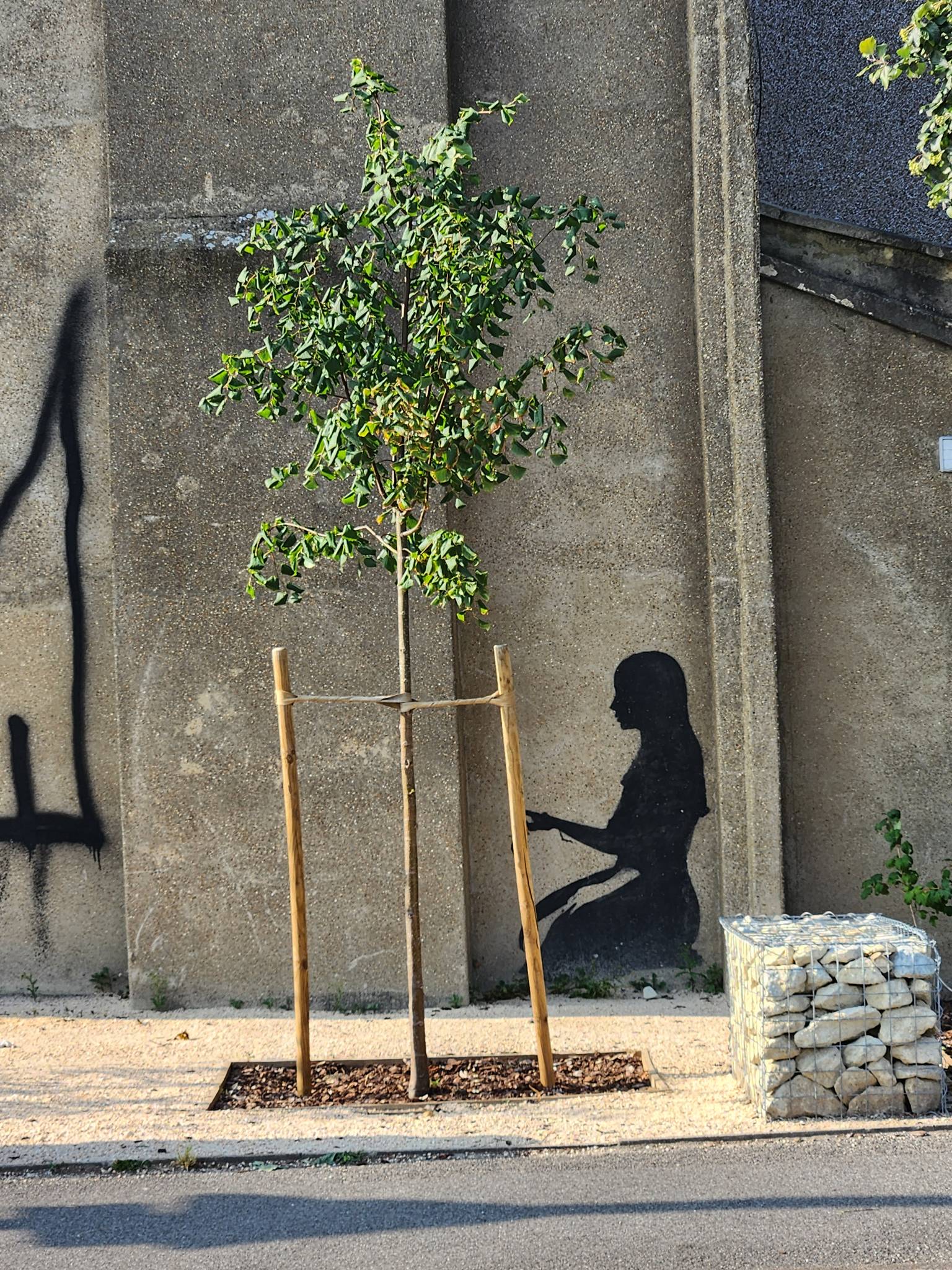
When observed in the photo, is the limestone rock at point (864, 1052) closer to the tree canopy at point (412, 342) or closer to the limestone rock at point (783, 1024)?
the limestone rock at point (783, 1024)

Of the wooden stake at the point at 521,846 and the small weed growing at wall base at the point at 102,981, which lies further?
the small weed growing at wall base at the point at 102,981

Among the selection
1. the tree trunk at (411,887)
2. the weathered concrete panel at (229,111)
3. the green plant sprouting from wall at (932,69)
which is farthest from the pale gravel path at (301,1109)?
the weathered concrete panel at (229,111)

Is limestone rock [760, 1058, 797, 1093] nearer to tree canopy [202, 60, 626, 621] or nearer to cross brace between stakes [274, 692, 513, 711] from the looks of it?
cross brace between stakes [274, 692, 513, 711]

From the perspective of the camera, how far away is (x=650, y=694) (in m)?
5.93

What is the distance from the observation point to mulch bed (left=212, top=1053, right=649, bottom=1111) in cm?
459

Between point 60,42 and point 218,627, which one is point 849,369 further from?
point 60,42

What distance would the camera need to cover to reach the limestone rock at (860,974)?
4195 mm

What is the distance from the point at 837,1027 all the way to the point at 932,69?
3817 millimetres

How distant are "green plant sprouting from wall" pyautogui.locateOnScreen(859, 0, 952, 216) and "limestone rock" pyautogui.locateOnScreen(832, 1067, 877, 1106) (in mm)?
3408

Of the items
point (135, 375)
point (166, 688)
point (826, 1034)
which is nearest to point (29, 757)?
point (166, 688)

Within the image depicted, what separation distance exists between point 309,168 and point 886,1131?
475 cm

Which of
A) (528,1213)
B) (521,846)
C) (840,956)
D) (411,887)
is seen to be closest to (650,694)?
(521,846)

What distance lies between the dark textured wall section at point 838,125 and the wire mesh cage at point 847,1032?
465 centimetres

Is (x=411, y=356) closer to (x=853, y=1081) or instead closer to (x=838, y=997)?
(x=838, y=997)
